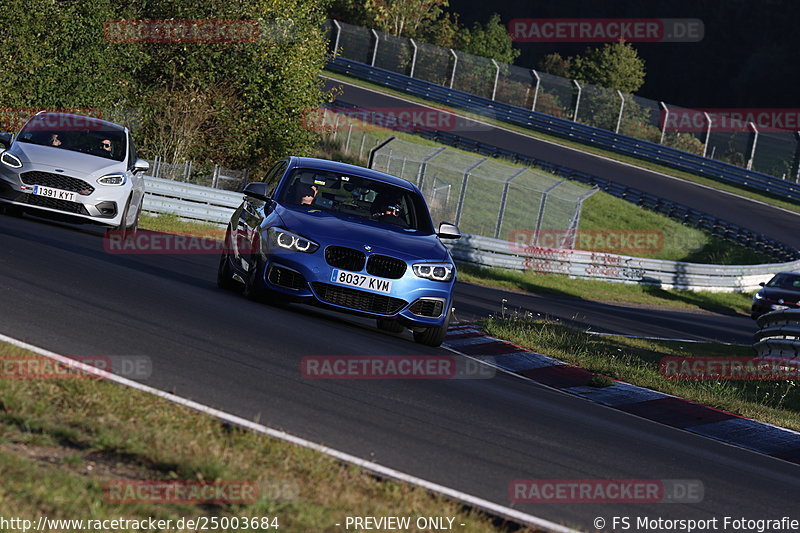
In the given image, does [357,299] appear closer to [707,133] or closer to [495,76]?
[707,133]

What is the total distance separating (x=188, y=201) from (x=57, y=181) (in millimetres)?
8864

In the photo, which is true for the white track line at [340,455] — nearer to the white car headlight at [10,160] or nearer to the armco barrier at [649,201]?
the white car headlight at [10,160]

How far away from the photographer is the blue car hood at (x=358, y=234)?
11.2m

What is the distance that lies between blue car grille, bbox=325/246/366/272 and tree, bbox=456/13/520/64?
68.7 metres

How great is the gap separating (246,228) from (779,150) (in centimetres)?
4198

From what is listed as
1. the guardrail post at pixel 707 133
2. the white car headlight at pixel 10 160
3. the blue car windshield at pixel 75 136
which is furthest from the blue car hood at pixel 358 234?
the guardrail post at pixel 707 133

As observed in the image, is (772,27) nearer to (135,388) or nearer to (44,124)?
(44,124)

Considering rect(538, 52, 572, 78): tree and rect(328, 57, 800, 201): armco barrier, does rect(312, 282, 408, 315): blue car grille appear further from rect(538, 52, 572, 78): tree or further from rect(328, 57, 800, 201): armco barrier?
rect(538, 52, 572, 78): tree

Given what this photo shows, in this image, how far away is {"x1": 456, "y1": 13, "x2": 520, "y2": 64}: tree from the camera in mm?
79062

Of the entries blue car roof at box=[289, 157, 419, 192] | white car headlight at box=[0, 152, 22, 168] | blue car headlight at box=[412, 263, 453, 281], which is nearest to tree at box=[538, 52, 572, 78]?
white car headlight at box=[0, 152, 22, 168]

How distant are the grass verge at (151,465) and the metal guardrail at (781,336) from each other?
1032 cm

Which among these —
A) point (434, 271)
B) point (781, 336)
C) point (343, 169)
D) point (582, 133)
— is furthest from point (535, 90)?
point (434, 271)

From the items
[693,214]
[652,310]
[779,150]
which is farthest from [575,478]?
[779,150]

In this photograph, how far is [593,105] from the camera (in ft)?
174
